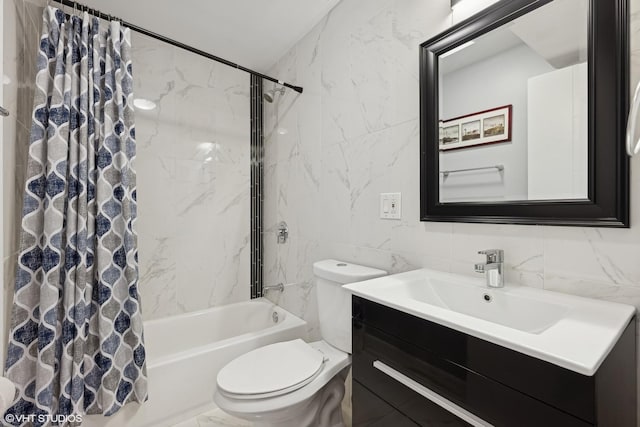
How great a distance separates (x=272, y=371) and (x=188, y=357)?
0.62m

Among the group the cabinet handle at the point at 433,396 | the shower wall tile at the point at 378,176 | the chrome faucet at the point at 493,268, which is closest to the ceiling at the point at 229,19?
the shower wall tile at the point at 378,176

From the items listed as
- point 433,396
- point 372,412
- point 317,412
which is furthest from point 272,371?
point 433,396

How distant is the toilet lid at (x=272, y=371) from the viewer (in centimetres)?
119

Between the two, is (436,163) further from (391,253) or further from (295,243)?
(295,243)

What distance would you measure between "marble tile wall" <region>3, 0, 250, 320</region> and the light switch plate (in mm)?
1436

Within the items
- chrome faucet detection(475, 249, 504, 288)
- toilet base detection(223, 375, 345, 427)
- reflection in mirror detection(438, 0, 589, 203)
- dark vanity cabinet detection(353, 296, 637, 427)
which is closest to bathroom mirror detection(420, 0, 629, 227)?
reflection in mirror detection(438, 0, 589, 203)

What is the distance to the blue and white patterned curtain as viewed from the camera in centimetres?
121

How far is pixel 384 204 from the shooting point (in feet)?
4.79

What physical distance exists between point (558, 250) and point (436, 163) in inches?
20.6

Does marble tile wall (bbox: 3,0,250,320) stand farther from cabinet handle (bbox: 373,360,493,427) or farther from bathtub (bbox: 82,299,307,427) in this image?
cabinet handle (bbox: 373,360,493,427)

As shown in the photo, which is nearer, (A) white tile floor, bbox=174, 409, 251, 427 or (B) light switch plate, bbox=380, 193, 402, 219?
(B) light switch plate, bbox=380, 193, 402, 219

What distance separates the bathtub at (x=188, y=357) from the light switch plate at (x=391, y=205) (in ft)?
3.40

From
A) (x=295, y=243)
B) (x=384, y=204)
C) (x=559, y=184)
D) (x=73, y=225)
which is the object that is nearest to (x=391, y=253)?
(x=384, y=204)

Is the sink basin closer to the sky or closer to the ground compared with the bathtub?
closer to the sky
